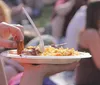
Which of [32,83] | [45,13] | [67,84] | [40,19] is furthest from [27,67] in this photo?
[45,13]

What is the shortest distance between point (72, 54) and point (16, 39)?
0.21 meters

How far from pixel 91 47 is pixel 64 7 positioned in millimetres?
2031

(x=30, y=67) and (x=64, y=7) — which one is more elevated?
(x=64, y=7)

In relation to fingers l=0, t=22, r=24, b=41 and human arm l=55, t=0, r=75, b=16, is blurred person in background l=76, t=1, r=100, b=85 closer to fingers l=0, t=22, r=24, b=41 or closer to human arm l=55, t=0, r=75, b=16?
fingers l=0, t=22, r=24, b=41

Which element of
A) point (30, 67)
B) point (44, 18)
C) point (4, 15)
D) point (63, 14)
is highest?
point (44, 18)

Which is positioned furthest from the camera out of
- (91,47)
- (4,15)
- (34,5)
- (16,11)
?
(34,5)

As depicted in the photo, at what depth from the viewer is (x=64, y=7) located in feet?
17.0

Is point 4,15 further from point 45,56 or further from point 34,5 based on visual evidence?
point 34,5

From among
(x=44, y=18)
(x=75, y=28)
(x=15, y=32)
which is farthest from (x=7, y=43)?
(x=44, y=18)

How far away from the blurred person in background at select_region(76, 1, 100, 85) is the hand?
1407 mm

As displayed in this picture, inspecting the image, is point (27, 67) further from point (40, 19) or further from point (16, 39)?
point (40, 19)

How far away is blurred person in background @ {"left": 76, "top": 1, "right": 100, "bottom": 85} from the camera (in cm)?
304

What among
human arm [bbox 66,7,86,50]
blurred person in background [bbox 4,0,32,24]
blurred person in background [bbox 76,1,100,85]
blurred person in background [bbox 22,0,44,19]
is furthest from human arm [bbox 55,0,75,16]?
blurred person in background [bbox 22,0,44,19]

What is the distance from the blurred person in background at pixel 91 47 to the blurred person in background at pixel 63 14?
1.50 meters
